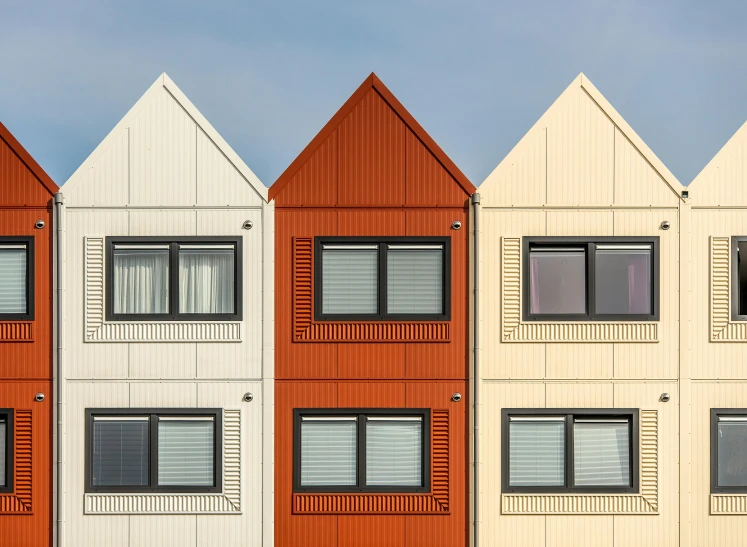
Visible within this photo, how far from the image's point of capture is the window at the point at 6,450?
38.1ft

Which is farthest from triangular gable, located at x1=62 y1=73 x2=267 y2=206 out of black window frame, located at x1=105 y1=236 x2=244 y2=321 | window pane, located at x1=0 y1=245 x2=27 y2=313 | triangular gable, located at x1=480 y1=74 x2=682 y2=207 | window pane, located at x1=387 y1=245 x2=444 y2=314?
triangular gable, located at x1=480 y1=74 x2=682 y2=207

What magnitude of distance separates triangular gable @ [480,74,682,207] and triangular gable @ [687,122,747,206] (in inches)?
18.4

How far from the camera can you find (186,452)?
11.6m

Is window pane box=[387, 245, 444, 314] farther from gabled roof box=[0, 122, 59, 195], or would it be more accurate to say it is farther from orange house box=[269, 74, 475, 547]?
gabled roof box=[0, 122, 59, 195]

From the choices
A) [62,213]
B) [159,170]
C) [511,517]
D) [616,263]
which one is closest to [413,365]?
[511,517]

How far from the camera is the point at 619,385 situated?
38.0ft

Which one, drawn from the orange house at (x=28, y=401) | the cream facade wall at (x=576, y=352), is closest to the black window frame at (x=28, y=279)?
the orange house at (x=28, y=401)

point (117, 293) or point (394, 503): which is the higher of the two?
point (117, 293)

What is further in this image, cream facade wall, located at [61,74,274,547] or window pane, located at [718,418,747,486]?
window pane, located at [718,418,747,486]

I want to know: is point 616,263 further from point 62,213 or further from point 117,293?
point 62,213

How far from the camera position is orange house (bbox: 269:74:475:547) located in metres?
11.6

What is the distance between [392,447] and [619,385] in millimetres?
4515

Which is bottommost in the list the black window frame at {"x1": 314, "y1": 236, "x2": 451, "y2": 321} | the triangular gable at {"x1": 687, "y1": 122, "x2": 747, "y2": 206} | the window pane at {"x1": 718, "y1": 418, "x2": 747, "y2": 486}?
the window pane at {"x1": 718, "y1": 418, "x2": 747, "y2": 486}

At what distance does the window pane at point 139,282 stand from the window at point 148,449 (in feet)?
6.52
